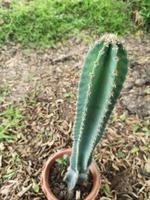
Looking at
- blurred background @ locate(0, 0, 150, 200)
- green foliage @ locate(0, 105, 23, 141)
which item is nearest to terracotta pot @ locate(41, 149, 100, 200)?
blurred background @ locate(0, 0, 150, 200)

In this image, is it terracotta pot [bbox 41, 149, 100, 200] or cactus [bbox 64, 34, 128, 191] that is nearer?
cactus [bbox 64, 34, 128, 191]

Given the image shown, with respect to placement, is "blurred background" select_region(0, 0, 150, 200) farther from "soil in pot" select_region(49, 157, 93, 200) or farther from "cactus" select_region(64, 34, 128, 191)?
"cactus" select_region(64, 34, 128, 191)

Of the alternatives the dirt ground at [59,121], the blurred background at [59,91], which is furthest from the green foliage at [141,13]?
the dirt ground at [59,121]

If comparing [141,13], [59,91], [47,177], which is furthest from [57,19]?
[47,177]

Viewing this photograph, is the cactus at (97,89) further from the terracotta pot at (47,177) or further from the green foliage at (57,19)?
the green foliage at (57,19)

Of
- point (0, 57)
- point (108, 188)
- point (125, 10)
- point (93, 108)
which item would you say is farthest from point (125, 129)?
point (125, 10)

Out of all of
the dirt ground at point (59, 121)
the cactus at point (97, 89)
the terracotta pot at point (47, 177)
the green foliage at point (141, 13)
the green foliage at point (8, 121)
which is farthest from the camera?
the green foliage at point (141, 13)
